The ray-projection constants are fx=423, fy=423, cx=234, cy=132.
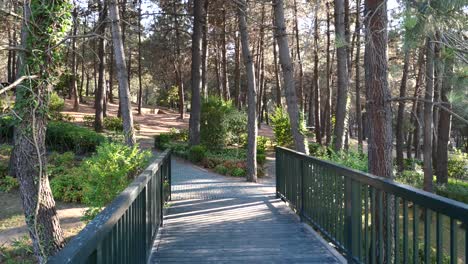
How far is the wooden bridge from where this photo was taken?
7.50ft

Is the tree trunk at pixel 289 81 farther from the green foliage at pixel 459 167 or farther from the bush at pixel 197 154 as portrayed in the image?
the green foliage at pixel 459 167

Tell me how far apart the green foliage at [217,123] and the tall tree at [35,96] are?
1242 centimetres

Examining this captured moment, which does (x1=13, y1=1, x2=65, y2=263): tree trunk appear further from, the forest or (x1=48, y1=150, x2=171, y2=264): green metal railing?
(x1=48, y1=150, x2=171, y2=264): green metal railing

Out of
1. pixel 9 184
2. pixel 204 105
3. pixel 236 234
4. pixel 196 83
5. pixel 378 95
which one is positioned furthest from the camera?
pixel 204 105

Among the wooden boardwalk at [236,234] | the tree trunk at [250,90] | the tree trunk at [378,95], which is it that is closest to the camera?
the wooden boardwalk at [236,234]

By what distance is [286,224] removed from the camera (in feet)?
18.8

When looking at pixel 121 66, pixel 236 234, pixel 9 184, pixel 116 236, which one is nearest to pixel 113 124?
pixel 9 184

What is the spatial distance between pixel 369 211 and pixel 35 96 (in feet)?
12.8

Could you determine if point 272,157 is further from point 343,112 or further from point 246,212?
point 246,212

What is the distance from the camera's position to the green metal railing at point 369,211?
231 cm

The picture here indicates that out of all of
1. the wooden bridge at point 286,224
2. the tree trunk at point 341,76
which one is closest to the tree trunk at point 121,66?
the wooden bridge at point 286,224

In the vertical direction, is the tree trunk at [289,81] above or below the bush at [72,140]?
above

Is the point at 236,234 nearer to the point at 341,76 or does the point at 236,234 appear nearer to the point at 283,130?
the point at 341,76

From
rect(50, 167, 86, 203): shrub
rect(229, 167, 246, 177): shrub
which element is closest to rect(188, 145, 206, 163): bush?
rect(229, 167, 246, 177): shrub
